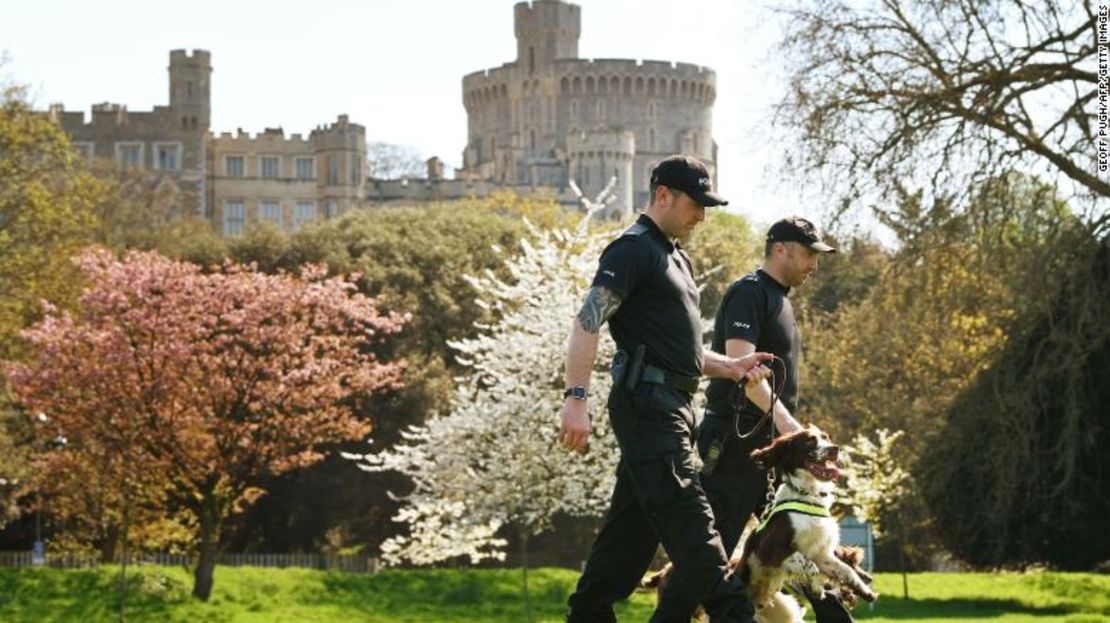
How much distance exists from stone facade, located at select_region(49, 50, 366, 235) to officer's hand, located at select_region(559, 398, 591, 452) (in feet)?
440

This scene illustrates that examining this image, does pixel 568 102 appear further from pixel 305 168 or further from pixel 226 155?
pixel 226 155

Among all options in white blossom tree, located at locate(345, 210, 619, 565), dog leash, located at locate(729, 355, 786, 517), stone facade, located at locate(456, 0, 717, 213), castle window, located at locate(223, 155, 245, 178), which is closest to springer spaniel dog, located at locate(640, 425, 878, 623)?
dog leash, located at locate(729, 355, 786, 517)

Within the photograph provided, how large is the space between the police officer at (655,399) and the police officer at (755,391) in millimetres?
753

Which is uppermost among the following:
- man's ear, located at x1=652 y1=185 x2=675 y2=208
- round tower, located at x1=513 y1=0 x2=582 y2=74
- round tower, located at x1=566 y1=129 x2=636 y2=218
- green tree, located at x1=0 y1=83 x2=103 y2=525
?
round tower, located at x1=513 y1=0 x2=582 y2=74

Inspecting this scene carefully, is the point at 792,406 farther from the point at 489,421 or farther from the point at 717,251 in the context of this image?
the point at 717,251

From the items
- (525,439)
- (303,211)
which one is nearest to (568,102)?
(303,211)

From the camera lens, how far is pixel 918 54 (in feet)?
87.5

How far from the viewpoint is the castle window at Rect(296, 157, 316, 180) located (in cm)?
14938

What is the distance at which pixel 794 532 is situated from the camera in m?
10.5

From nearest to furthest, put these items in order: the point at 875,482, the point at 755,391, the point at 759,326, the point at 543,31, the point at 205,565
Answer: the point at 755,391 → the point at 759,326 → the point at 205,565 → the point at 875,482 → the point at 543,31

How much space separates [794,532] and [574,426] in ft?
5.19

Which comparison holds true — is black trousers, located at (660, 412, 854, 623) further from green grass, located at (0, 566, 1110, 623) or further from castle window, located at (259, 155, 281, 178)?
castle window, located at (259, 155, 281, 178)

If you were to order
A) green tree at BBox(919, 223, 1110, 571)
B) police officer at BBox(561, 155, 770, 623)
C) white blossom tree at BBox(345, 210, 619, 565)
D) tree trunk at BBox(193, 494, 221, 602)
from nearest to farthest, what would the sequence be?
police officer at BBox(561, 155, 770, 623)
green tree at BBox(919, 223, 1110, 571)
white blossom tree at BBox(345, 210, 619, 565)
tree trunk at BBox(193, 494, 221, 602)

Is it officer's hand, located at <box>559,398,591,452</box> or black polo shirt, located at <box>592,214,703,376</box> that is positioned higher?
black polo shirt, located at <box>592,214,703,376</box>
